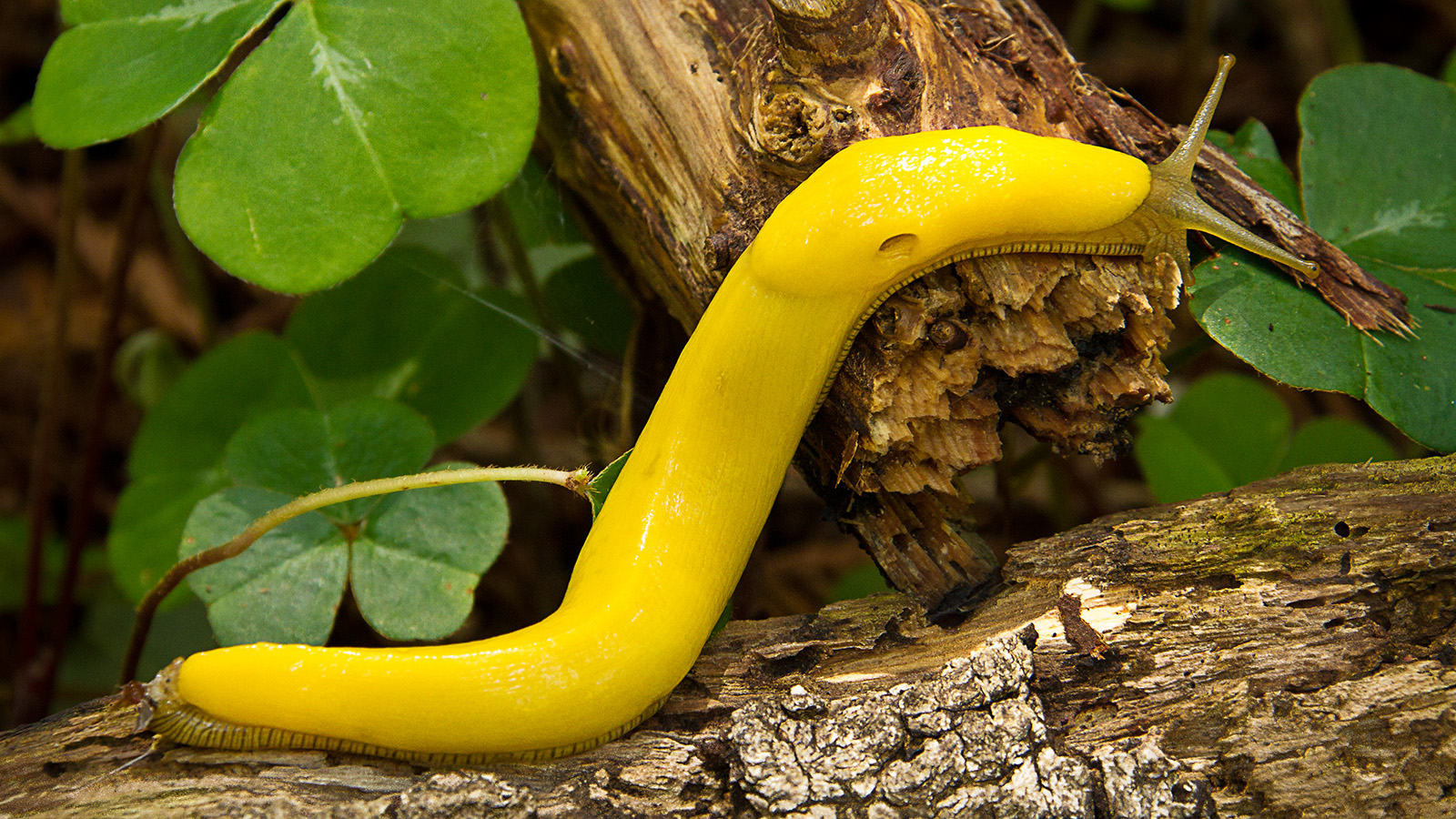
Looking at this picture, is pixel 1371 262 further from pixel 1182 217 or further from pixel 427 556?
pixel 427 556

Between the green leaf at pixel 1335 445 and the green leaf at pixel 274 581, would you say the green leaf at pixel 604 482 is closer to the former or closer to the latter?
the green leaf at pixel 274 581

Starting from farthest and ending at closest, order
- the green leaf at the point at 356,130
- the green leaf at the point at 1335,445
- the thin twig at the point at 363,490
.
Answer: the green leaf at the point at 1335,445 < the green leaf at the point at 356,130 < the thin twig at the point at 363,490

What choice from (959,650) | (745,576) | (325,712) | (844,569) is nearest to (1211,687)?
(959,650)

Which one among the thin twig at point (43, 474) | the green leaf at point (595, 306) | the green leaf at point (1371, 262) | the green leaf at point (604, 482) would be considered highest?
the green leaf at point (1371, 262)

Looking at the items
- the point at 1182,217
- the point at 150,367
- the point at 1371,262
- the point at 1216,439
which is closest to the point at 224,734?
the point at 150,367

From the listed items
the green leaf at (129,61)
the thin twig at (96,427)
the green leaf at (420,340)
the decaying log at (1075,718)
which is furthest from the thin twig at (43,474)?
the decaying log at (1075,718)

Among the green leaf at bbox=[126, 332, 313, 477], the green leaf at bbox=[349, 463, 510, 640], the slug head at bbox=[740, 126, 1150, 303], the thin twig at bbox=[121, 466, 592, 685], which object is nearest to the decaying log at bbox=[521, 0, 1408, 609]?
the slug head at bbox=[740, 126, 1150, 303]

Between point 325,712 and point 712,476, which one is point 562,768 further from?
point 712,476
